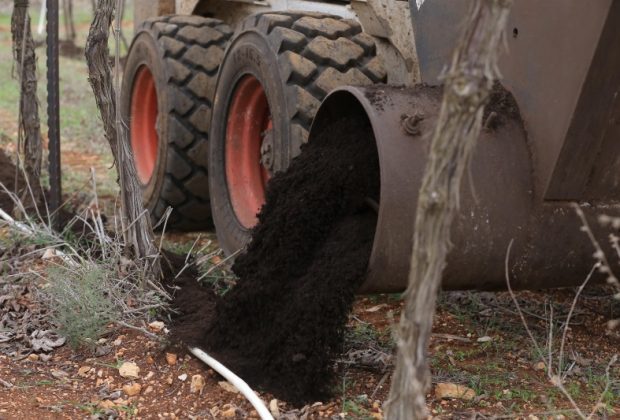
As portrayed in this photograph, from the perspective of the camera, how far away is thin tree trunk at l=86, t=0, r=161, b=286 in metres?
4.23

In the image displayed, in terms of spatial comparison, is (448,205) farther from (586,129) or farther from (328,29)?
(328,29)

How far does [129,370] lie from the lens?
3.59m

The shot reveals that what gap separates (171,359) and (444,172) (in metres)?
1.73

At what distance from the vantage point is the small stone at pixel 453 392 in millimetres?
3379

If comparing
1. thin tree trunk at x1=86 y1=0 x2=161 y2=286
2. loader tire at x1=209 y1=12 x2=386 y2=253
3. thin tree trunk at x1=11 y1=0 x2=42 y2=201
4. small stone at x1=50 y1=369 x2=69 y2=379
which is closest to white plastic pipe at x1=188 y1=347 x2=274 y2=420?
small stone at x1=50 y1=369 x2=69 y2=379

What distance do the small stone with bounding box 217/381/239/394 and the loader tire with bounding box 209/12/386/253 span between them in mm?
1076

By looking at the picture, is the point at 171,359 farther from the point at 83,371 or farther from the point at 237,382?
the point at 237,382

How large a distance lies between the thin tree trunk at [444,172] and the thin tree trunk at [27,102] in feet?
11.5

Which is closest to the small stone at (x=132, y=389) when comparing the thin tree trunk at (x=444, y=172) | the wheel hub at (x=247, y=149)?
A: the thin tree trunk at (x=444, y=172)

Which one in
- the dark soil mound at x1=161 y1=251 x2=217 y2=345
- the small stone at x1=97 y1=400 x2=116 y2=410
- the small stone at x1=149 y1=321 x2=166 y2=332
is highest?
the dark soil mound at x1=161 y1=251 x2=217 y2=345

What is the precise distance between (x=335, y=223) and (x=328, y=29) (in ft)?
3.76

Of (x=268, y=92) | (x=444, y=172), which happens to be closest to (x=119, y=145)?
(x=268, y=92)

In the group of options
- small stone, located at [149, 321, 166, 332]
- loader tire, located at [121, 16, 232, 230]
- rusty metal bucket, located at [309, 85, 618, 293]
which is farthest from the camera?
loader tire, located at [121, 16, 232, 230]

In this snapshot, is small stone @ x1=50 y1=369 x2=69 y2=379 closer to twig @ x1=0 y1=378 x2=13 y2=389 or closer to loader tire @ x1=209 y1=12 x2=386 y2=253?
twig @ x1=0 y1=378 x2=13 y2=389
